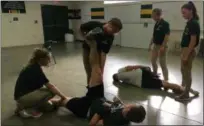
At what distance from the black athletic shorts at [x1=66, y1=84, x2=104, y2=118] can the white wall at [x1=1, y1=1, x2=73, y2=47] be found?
8009 millimetres

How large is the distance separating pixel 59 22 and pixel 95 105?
971 cm

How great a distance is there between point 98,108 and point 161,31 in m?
2.06

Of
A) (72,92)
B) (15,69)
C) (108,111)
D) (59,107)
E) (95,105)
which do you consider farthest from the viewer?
(15,69)

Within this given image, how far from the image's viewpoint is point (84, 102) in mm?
2424

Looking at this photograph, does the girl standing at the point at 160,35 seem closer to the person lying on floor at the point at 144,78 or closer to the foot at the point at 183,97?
the person lying on floor at the point at 144,78

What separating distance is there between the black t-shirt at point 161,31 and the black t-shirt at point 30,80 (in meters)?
2.23

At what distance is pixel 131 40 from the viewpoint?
8.58 metres

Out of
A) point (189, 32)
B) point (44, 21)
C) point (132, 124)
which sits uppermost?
point (44, 21)

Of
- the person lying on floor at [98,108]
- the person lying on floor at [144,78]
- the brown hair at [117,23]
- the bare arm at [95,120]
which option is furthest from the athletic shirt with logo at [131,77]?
the bare arm at [95,120]

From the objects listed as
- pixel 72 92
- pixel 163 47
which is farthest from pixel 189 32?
pixel 72 92

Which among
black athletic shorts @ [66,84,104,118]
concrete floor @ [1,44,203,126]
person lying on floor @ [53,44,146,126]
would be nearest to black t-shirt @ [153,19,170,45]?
concrete floor @ [1,44,203,126]

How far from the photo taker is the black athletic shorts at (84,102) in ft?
7.95

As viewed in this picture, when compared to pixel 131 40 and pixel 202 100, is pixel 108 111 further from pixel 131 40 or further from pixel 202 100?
pixel 131 40

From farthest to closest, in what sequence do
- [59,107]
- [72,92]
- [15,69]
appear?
[15,69]
[72,92]
[59,107]
